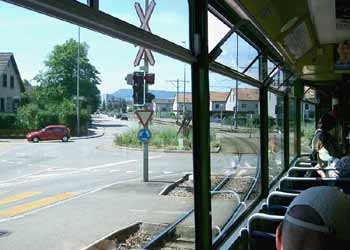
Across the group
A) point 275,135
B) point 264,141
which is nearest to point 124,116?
point 264,141

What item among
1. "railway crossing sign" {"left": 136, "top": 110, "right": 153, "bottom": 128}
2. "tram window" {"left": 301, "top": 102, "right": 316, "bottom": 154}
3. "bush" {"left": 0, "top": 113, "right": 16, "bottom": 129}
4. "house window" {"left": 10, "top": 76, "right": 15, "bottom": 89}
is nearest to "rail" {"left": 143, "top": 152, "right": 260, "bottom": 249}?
"railway crossing sign" {"left": 136, "top": 110, "right": 153, "bottom": 128}

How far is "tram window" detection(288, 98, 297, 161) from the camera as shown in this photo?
7295 millimetres

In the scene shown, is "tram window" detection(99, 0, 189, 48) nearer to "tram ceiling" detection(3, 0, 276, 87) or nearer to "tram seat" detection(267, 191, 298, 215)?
"tram ceiling" detection(3, 0, 276, 87)

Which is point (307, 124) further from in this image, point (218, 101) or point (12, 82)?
point (12, 82)

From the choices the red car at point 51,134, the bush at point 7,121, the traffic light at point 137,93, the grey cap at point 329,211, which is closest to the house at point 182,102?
the traffic light at point 137,93

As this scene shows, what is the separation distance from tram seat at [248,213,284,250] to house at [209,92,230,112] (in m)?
0.69

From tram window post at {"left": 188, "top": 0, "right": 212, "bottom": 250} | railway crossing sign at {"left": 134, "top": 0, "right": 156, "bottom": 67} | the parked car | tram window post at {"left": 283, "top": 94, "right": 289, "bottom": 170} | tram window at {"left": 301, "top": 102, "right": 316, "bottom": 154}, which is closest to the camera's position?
railway crossing sign at {"left": 134, "top": 0, "right": 156, "bottom": 67}

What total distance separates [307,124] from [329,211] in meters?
8.65

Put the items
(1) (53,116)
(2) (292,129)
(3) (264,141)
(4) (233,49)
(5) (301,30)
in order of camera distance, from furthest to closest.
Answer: (2) (292,129), (5) (301,30), (3) (264,141), (4) (233,49), (1) (53,116)

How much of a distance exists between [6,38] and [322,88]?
329 inches

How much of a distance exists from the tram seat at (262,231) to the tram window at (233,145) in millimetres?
423

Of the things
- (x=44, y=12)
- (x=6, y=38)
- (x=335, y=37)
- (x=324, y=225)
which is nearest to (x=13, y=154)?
(x=6, y=38)

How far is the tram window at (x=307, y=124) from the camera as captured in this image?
8466 mm

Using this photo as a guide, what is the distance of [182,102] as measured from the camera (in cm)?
270
